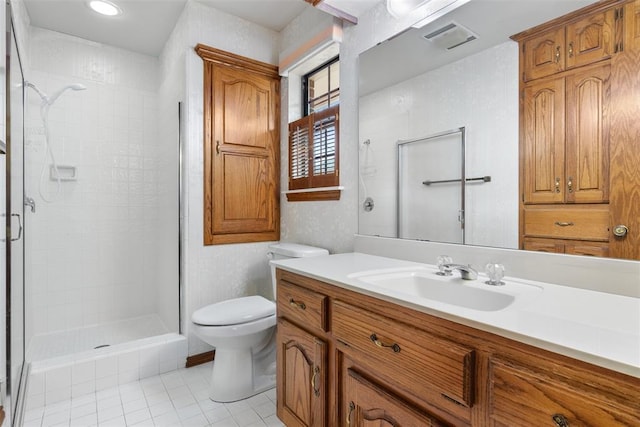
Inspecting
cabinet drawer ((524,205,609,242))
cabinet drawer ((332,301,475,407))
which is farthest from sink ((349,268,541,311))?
cabinet drawer ((524,205,609,242))

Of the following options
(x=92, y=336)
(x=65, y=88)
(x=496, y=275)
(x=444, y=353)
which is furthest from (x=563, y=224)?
(x=92, y=336)

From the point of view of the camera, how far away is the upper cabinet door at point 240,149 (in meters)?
2.26

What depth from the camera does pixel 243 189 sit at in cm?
240

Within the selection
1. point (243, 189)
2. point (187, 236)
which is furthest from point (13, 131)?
point (243, 189)

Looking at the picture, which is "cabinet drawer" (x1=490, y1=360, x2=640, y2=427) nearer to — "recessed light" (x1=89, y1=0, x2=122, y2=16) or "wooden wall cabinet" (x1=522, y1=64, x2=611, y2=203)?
"wooden wall cabinet" (x1=522, y1=64, x2=611, y2=203)

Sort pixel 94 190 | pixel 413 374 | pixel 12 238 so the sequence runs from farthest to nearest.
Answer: pixel 94 190, pixel 12 238, pixel 413 374

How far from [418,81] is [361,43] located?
509 mm

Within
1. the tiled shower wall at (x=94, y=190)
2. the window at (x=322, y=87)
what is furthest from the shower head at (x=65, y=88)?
the window at (x=322, y=87)

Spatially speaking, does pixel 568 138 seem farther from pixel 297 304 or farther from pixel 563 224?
pixel 297 304

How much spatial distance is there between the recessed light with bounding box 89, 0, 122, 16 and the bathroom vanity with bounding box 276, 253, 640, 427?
7.19ft

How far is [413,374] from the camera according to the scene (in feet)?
2.87

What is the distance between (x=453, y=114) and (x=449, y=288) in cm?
76

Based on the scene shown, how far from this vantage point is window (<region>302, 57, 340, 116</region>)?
2.25 metres

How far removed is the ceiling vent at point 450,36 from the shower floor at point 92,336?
2.76 m
